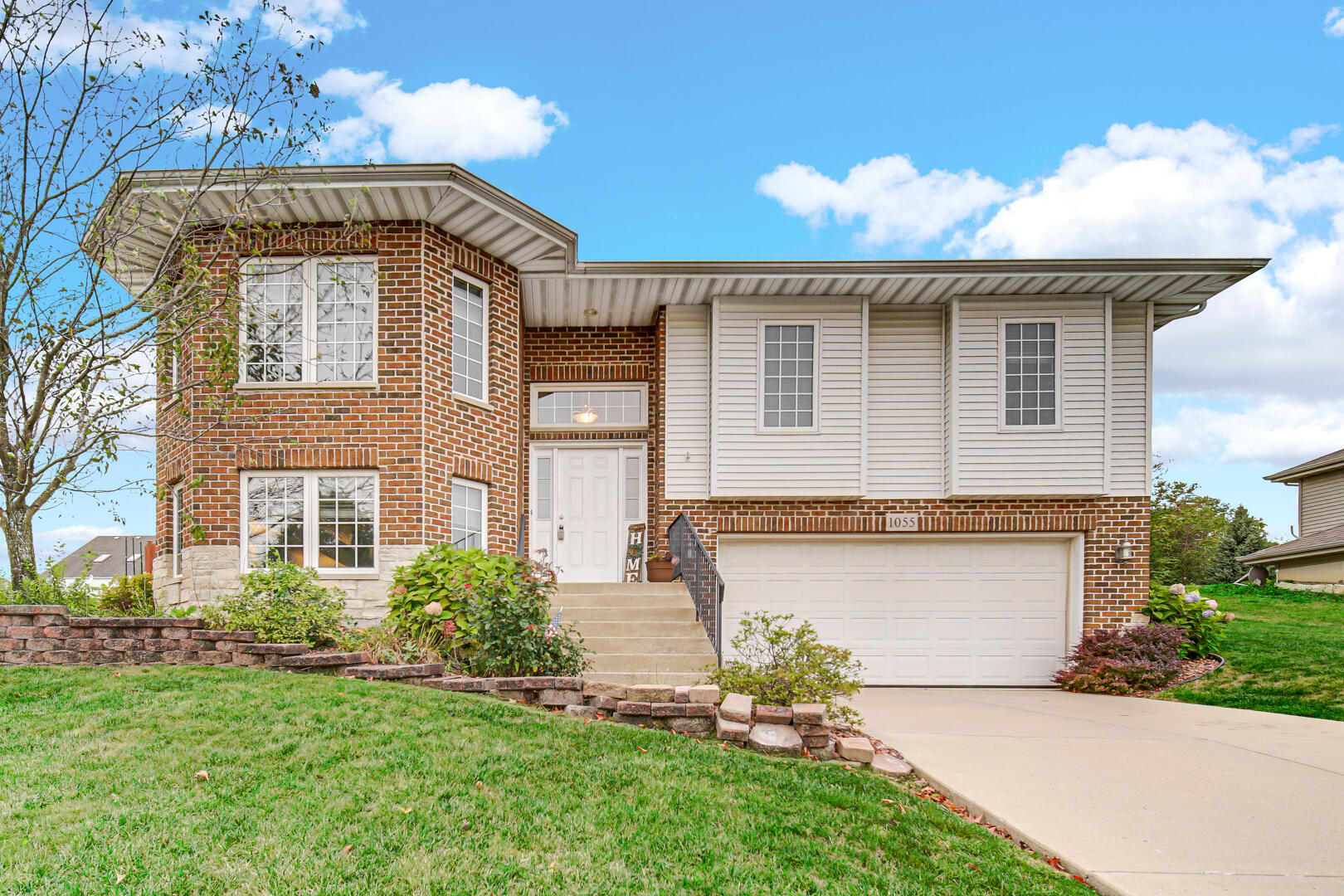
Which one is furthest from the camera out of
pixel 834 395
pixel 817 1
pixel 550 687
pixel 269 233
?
pixel 834 395

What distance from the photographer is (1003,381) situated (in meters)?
12.1

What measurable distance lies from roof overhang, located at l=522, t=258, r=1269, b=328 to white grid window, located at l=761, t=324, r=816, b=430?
0.56 metres

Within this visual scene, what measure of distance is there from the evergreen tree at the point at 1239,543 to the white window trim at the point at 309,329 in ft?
90.7

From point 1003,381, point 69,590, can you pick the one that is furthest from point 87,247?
point 1003,381

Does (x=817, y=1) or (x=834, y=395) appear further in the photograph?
(x=834, y=395)

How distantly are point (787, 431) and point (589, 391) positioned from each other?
301 cm

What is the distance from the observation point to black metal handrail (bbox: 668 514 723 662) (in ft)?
29.6

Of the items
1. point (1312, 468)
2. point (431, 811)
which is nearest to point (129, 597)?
point (431, 811)

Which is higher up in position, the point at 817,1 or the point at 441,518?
the point at 817,1

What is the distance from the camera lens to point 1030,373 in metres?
12.1

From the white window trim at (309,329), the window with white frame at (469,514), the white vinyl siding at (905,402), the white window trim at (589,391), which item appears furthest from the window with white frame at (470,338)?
the white vinyl siding at (905,402)

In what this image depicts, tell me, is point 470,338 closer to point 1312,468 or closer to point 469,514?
point 469,514

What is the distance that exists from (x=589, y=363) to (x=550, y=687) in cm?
665

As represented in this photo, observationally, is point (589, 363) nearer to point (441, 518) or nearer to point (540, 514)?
point (540, 514)
